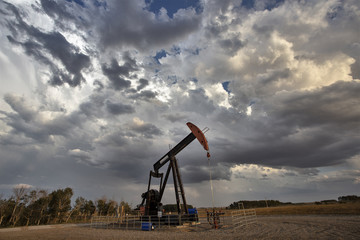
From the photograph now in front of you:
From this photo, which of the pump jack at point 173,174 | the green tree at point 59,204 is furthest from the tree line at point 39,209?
the pump jack at point 173,174

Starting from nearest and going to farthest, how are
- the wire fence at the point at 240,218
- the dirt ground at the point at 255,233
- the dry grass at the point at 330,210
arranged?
the dirt ground at the point at 255,233 → the wire fence at the point at 240,218 → the dry grass at the point at 330,210

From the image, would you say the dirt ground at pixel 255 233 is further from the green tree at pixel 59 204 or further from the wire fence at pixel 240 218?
the green tree at pixel 59 204

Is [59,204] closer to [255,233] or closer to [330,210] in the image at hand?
[255,233]

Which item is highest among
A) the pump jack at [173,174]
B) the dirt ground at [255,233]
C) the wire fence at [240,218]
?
the pump jack at [173,174]

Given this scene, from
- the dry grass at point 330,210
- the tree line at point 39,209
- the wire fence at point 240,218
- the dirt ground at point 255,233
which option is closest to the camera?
the dirt ground at point 255,233

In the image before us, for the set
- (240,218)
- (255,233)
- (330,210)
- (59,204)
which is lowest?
(255,233)

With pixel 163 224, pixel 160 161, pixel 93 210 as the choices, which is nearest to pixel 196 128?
pixel 160 161

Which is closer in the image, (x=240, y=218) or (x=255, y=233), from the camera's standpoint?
(x=255, y=233)

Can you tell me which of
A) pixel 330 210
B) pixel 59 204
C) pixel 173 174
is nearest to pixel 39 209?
pixel 59 204

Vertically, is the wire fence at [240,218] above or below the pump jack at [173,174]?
below

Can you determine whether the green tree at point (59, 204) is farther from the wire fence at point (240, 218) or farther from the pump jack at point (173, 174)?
the wire fence at point (240, 218)

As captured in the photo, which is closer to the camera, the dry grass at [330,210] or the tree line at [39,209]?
the dry grass at [330,210]

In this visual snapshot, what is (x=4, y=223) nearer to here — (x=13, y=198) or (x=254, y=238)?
(x=13, y=198)

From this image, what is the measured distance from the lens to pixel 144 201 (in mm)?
23641
